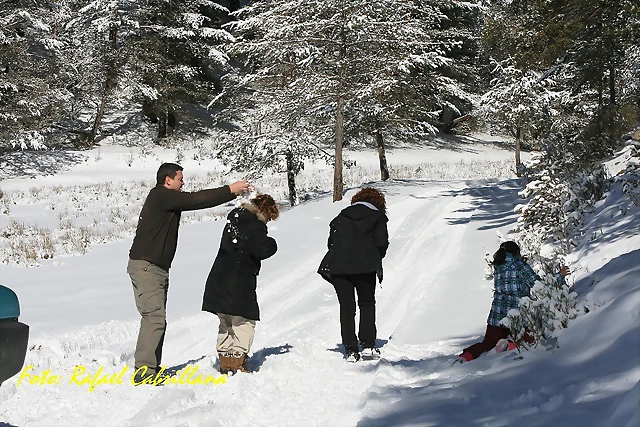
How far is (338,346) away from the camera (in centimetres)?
715

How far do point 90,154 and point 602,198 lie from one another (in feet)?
77.8

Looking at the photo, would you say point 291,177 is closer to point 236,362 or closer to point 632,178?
point 632,178

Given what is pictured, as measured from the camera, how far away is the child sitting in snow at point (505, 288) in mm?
5930

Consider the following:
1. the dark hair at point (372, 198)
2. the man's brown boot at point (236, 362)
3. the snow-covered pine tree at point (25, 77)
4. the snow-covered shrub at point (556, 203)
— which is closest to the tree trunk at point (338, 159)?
the snow-covered shrub at point (556, 203)

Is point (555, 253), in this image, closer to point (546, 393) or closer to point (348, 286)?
point (348, 286)

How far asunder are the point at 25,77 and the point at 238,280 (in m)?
23.9

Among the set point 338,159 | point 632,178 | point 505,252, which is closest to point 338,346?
point 505,252

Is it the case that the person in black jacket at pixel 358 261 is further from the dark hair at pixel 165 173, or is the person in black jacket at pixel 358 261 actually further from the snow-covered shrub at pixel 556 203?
the snow-covered shrub at pixel 556 203

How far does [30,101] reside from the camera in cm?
2512

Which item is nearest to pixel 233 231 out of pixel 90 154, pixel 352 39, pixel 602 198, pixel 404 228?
pixel 602 198

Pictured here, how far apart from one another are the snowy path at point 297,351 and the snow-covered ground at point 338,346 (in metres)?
0.02

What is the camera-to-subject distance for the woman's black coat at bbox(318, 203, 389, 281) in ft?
21.2

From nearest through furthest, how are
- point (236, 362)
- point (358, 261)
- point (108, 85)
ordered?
point (236, 362)
point (358, 261)
point (108, 85)

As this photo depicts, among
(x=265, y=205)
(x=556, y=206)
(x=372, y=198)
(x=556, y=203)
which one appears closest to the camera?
(x=265, y=205)
